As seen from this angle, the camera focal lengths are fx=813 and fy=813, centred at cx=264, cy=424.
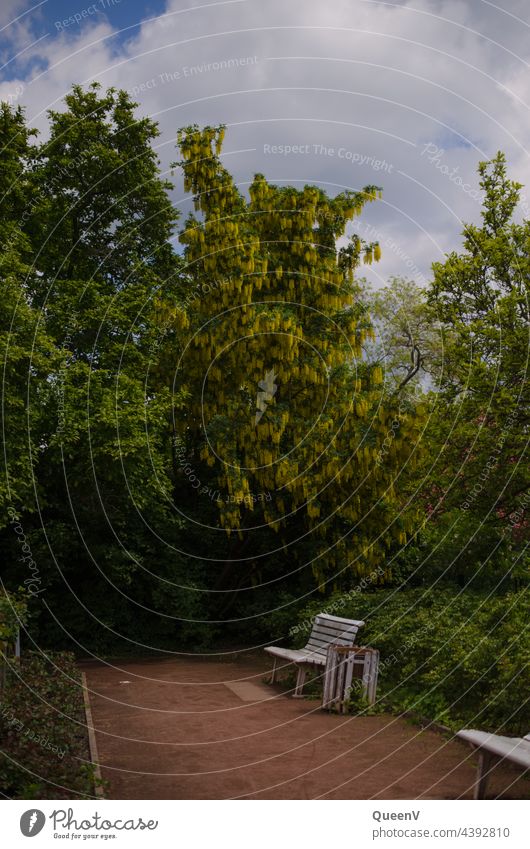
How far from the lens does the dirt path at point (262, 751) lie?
6039 mm

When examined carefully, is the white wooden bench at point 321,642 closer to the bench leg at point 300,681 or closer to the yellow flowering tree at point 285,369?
the bench leg at point 300,681

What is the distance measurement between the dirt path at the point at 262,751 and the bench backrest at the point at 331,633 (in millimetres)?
789

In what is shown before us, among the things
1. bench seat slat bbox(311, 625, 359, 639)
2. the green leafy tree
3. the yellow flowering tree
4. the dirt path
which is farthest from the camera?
the yellow flowering tree

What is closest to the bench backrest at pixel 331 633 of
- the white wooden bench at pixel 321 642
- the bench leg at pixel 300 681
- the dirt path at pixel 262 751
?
the white wooden bench at pixel 321 642

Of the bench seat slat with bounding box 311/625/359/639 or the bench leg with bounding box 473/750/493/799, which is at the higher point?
the bench seat slat with bounding box 311/625/359/639

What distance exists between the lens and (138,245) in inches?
691

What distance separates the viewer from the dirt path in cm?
604

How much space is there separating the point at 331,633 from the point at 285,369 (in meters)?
5.70

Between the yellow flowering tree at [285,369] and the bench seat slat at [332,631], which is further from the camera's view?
the yellow flowering tree at [285,369]

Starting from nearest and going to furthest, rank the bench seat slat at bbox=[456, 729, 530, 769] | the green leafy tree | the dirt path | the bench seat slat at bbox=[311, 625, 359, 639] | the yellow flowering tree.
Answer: the bench seat slat at bbox=[456, 729, 530, 769], the dirt path, the bench seat slat at bbox=[311, 625, 359, 639], the green leafy tree, the yellow flowering tree

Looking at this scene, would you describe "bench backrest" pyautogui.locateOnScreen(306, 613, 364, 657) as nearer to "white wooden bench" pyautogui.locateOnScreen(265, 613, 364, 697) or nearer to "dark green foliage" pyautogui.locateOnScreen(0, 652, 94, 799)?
"white wooden bench" pyautogui.locateOnScreen(265, 613, 364, 697)

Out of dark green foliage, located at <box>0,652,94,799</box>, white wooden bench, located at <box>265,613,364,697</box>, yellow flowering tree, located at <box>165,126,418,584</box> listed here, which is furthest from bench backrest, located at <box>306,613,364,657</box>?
yellow flowering tree, located at <box>165,126,418,584</box>

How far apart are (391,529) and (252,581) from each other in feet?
10.3

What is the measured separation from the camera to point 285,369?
14773mm
